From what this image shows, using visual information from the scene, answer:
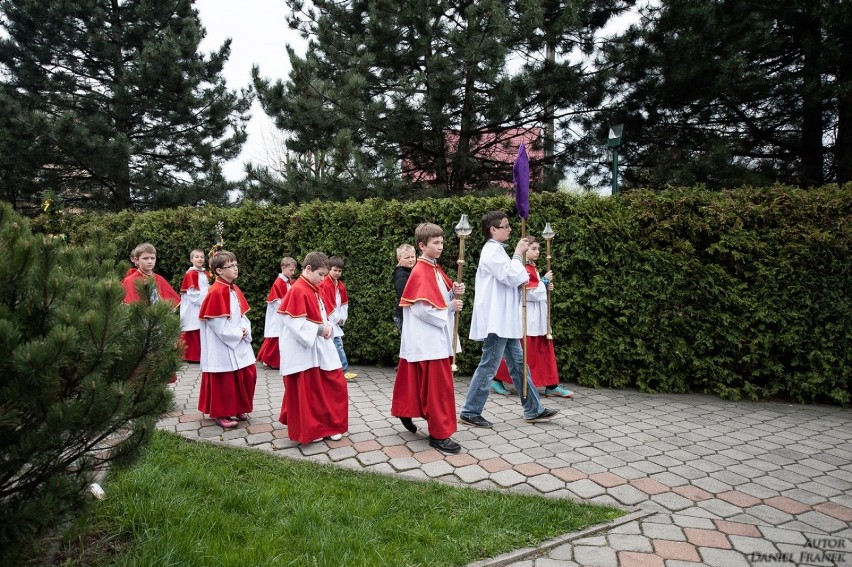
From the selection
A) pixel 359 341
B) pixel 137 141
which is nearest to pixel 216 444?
pixel 359 341

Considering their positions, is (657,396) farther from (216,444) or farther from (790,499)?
(216,444)

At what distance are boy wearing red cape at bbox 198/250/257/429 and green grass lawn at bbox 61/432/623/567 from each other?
147 cm

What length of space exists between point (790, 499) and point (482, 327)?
284 centimetres

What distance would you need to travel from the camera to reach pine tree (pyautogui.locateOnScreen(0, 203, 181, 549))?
1.94 m

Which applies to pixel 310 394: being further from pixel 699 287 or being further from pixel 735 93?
pixel 735 93

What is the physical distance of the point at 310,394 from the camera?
498 centimetres

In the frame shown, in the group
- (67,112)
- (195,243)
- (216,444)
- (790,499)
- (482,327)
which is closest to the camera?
(790,499)

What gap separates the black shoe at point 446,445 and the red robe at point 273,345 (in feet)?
15.2

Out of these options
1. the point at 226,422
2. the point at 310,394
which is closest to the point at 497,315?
the point at 310,394

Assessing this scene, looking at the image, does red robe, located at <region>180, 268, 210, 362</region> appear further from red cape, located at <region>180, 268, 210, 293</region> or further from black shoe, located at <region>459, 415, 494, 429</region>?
black shoe, located at <region>459, 415, 494, 429</region>

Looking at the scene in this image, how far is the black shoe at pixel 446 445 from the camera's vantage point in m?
4.71

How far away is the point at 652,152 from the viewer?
39.1 ft

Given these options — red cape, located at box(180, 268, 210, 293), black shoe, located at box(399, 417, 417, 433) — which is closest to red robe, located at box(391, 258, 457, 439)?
black shoe, located at box(399, 417, 417, 433)

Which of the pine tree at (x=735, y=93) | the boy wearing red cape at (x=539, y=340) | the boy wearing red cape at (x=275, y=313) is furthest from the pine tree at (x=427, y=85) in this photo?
the boy wearing red cape at (x=539, y=340)
